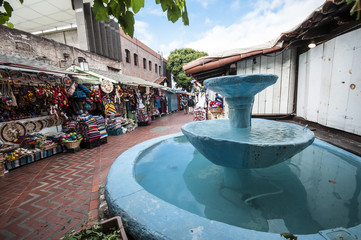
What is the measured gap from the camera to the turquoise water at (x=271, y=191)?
5.84 feet

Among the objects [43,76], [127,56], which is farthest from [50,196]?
[127,56]

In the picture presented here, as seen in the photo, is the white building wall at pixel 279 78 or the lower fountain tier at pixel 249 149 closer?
the lower fountain tier at pixel 249 149

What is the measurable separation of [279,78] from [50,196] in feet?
21.6

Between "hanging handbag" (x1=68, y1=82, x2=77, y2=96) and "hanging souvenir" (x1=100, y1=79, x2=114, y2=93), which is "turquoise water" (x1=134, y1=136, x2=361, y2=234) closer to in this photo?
"hanging handbag" (x1=68, y1=82, x2=77, y2=96)

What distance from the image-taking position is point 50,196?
9.16 ft

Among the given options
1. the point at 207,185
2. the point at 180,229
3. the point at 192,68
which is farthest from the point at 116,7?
the point at 192,68

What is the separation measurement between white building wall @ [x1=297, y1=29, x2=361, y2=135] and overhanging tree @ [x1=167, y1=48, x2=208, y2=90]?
21.2m

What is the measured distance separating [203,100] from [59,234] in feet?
21.1

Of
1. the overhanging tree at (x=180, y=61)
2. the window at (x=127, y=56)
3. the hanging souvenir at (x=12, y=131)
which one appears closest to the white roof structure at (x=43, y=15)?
the window at (x=127, y=56)

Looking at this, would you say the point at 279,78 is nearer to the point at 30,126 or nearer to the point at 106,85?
the point at 106,85

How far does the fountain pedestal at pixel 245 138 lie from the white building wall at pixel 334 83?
1457 millimetres

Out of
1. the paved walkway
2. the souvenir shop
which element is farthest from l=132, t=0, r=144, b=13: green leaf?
the souvenir shop

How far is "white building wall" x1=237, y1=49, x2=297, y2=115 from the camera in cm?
495

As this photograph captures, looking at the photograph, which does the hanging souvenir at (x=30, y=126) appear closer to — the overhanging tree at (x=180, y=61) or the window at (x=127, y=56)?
the window at (x=127, y=56)
